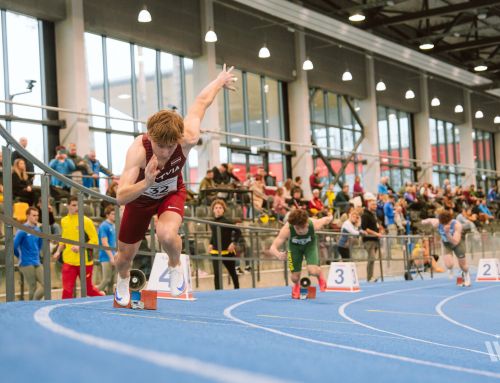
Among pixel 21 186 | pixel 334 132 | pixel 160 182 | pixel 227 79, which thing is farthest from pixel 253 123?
pixel 160 182

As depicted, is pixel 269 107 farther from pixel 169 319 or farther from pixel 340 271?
pixel 169 319

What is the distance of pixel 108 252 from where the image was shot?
1198 cm

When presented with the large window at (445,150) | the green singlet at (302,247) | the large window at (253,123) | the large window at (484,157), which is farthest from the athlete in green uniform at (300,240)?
the large window at (484,157)

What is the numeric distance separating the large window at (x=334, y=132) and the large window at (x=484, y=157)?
12.8 metres

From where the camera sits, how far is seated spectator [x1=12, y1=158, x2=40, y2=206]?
13.6 meters

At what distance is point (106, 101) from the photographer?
23.5 meters

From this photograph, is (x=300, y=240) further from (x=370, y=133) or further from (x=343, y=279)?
(x=370, y=133)

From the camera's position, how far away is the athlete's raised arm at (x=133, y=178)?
6.23 meters

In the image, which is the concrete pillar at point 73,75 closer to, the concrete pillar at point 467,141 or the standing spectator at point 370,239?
the standing spectator at point 370,239

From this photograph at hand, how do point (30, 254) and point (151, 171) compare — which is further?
point (30, 254)

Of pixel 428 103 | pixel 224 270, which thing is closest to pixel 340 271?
pixel 224 270

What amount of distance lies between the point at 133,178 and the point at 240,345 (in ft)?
7.35

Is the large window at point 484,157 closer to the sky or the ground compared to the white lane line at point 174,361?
closer to the sky

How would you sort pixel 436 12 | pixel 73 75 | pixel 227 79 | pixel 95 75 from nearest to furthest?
pixel 227 79
pixel 73 75
pixel 95 75
pixel 436 12
